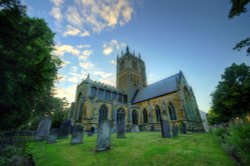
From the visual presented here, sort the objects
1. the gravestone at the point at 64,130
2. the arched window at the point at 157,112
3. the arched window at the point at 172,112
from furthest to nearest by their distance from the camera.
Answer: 1. the arched window at the point at 157,112
2. the arched window at the point at 172,112
3. the gravestone at the point at 64,130

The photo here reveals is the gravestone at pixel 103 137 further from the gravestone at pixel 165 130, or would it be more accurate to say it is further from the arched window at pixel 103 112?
the arched window at pixel 103 112

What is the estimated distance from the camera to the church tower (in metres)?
36.1

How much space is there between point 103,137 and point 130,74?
30644mm

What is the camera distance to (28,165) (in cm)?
592

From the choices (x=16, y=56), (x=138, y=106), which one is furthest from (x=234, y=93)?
(x=16, y=56)

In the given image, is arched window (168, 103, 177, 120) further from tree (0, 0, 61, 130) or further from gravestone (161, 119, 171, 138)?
tree (0, 0, 61, 130)

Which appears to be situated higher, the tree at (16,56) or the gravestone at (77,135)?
the tree at (16,56)

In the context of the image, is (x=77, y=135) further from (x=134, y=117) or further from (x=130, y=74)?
(x=130, y=74)

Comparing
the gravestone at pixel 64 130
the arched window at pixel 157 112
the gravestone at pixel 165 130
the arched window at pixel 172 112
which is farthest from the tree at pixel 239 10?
the arched window at pixel 157 112

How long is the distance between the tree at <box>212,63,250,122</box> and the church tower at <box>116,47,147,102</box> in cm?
1920

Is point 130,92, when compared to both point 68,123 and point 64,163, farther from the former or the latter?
point 64,163

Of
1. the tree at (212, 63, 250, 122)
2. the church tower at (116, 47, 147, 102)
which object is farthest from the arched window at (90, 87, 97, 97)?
the tree at (212, 63, 250, 122)

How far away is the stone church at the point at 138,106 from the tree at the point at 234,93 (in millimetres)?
4619

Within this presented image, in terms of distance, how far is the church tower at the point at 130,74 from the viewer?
36.1 meters
